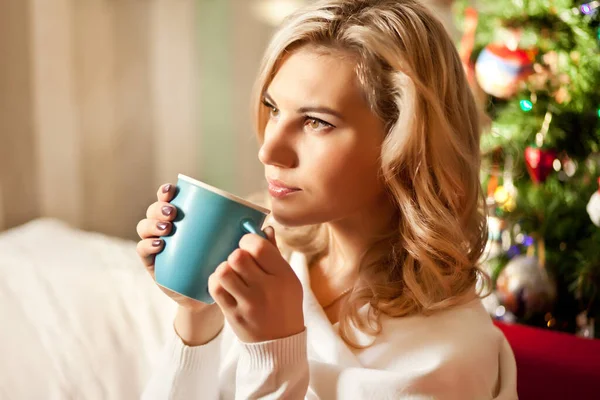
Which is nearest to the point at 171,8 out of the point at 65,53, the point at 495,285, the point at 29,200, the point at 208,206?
the point at 65,53

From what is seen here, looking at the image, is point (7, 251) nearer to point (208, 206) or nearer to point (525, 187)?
point (208, 206)

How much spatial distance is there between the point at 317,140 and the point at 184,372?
0.38 m

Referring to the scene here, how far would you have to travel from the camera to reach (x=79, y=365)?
43.6 inches

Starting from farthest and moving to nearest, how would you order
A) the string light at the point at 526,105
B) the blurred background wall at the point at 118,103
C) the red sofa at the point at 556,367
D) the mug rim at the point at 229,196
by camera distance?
the blurred background wall at the point at 118,103, the string light at the point at 526,105, the red sofa at the point at 556,367, the mug rim at the point at 229,196

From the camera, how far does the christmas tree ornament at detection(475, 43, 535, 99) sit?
140cm

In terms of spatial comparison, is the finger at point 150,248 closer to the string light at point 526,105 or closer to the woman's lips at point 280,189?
the woman's lips at point 280,189

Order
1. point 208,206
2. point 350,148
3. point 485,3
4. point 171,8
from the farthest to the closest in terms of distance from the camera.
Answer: point 171,8
point 485,3
point 350,148
point 208,206

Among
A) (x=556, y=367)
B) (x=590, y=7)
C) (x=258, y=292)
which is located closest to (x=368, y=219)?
(x=258, y=292)

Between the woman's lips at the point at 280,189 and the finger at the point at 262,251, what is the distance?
0.47 ft

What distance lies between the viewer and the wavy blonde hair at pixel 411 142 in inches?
34.0

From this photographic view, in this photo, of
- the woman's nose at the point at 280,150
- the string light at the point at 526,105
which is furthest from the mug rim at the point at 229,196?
the string light at the point at 526,105

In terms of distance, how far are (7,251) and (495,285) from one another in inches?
42.8

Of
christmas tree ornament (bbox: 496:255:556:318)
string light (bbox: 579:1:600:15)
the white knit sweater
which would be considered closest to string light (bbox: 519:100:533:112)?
string light (bbox: 579:1:600:15)

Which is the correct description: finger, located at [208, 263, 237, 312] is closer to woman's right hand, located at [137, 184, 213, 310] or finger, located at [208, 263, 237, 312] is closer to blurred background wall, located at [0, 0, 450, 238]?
woman's right hand, located at [137, 184, 213, 310]
